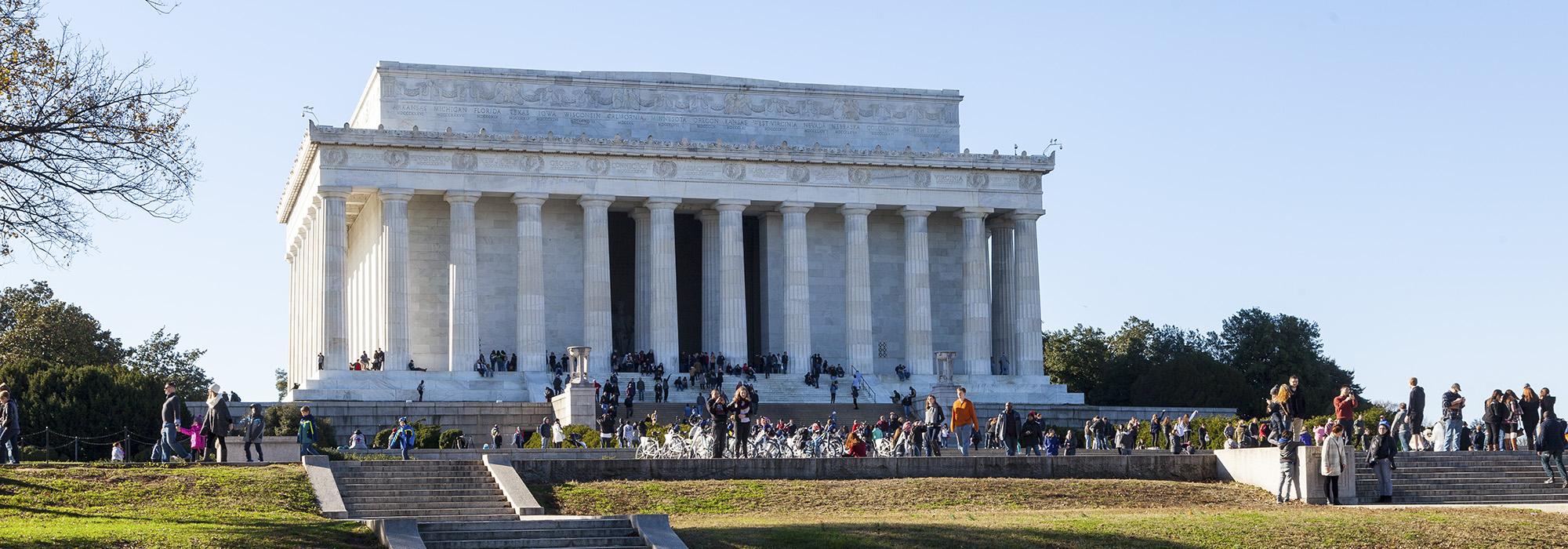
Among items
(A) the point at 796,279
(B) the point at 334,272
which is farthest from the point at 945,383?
(B) the point at 334,272

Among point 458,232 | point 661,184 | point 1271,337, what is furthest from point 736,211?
point 1271,337

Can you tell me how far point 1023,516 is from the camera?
31.6m

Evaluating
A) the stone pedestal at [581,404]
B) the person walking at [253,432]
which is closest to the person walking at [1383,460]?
the person walking at [253,432]

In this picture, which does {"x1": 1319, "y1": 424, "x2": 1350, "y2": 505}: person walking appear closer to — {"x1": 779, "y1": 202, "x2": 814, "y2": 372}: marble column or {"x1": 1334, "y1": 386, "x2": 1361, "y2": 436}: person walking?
{"x1": 1334, "y1": 386, "x2": 1361, "y2": 436}: person walking

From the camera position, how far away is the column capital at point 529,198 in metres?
75.0

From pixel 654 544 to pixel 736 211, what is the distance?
1984 inches

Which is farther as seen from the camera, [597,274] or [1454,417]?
[597,274]

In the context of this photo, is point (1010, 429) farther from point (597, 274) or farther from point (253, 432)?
point (597, 274)

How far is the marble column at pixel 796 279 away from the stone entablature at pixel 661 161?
4.02 feet

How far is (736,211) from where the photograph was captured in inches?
3049

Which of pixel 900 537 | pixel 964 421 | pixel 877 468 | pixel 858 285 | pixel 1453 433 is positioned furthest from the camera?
pixel 858 285

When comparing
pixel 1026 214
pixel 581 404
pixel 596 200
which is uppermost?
pixel 596 200

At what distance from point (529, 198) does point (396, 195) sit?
485 centimetres

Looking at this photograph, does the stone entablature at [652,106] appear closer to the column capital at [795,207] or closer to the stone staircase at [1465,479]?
the column capital at [795,207]
